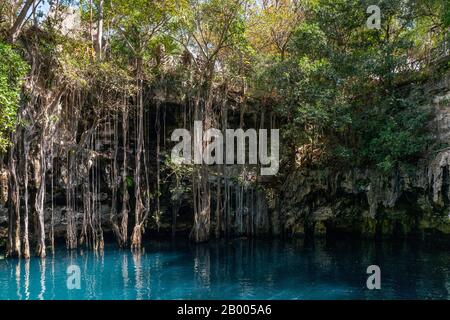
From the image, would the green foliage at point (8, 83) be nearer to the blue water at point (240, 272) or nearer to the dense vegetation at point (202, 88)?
the dense vegetation at point (202, 88)

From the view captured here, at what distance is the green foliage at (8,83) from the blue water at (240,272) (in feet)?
10.8

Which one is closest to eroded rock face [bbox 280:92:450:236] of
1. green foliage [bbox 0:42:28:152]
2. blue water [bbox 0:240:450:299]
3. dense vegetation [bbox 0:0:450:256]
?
dense vegetation [bbox 0:0:450:256]

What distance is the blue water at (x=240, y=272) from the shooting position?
8.39 m

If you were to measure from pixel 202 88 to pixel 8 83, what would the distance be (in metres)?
6.22

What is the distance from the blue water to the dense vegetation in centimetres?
132

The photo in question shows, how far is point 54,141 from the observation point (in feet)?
41.8

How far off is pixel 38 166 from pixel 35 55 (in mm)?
3221

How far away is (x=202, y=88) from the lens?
1426 centimetres

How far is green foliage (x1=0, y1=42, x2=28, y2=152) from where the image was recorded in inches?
352

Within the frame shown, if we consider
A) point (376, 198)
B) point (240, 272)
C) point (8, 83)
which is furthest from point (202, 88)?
point (376, 198)

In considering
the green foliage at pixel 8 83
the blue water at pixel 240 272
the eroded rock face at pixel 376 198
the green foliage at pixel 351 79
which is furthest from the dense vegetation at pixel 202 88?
the green foliage at pixel 8 83

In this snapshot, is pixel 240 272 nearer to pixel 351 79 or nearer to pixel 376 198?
pixel 376 198
